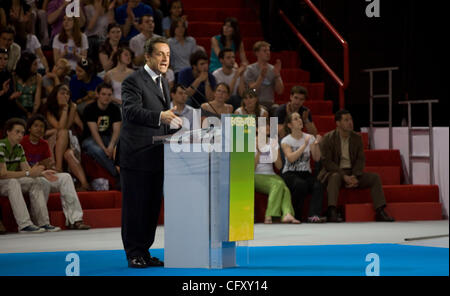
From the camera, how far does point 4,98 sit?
9438mm

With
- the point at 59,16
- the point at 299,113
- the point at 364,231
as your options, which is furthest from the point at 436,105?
the point at 59,16

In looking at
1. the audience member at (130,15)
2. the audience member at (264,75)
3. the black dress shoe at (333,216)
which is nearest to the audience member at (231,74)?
the audience member at (264,75)

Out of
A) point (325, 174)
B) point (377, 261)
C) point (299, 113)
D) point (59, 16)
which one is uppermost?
point (59, 16)

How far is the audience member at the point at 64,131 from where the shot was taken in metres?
9.35

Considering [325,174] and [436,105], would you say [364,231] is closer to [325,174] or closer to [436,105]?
[325,174]

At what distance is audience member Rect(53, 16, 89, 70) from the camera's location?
10.7 m

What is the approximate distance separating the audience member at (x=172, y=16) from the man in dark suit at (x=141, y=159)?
623cm

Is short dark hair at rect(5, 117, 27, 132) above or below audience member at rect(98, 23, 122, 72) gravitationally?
below

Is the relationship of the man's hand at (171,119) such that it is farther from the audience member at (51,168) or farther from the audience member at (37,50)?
the audience member at (37,50)

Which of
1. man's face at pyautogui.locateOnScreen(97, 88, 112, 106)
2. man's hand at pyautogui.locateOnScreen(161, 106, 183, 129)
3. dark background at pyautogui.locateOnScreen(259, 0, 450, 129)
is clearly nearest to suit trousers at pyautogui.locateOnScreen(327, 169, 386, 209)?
dark background at pyautogui.locateOnScreen(259, 0, 450, 129)

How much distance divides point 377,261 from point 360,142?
4254 mm

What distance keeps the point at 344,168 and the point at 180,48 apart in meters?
2.97

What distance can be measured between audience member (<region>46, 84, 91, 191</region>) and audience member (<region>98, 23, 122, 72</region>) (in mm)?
1286

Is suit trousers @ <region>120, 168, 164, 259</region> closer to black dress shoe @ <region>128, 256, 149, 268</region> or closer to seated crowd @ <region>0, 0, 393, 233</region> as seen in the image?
black dress shoe @ <region>128, 256, 149, 268</region>
